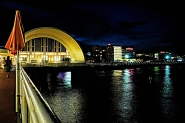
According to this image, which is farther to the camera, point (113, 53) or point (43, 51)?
point (113, 53)

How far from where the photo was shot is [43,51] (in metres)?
42.5

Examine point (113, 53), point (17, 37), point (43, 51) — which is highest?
point (113, 53)

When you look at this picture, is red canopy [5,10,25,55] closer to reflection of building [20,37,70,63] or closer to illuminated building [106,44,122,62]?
reflection of building [20,37,70,63]

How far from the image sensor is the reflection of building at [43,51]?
41250 mm

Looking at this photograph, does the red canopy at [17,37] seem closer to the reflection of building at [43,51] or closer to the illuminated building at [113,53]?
the reflection of building at [43,51]

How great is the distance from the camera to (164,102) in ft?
27.3

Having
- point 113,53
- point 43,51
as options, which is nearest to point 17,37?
point 43,51

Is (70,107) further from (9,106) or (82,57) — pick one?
(82,57)

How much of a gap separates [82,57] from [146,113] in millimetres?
37182

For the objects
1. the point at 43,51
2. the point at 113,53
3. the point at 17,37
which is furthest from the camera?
the point at 113,53

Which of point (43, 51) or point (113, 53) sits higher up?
point (113, 53)

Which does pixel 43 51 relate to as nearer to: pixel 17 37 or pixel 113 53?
pixel 17 37

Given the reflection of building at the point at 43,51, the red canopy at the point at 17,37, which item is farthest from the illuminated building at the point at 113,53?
the red canopy at the point at 17,37

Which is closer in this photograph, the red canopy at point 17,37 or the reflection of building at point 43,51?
the red canopy at point 17,37
